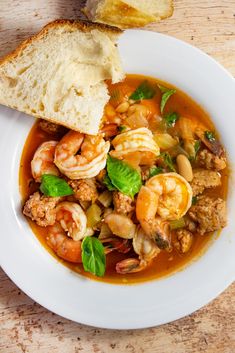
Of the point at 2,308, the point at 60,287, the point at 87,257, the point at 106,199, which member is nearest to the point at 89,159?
the point at 106,199

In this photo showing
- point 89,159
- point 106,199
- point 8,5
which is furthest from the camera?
point 8,5

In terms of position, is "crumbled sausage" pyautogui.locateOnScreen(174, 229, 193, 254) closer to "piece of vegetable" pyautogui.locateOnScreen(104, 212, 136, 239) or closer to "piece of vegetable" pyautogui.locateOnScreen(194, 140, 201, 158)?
"piece of vegetable" pyautogui.locateOnScreen(104, 212, 136, 239)

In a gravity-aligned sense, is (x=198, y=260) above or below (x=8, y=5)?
below

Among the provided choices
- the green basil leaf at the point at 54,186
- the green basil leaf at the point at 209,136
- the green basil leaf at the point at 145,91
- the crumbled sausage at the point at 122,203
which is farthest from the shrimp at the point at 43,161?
the green basil leaf at the point at 209,136

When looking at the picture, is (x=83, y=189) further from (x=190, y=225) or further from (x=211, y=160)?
(x=211, y=160)

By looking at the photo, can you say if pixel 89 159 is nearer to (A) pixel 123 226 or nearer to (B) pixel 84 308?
(A) pixel 123 226

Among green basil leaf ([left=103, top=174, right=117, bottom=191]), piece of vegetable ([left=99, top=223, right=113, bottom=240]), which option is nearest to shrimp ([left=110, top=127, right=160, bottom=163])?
green basil leaf ([left=103, top=174, right=117, bottom=191])

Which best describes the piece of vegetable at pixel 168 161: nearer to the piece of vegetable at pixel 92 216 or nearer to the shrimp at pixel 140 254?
the shrimp at pixel 140 254
